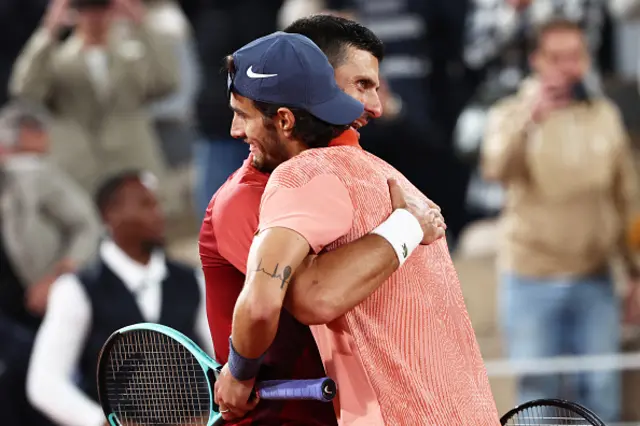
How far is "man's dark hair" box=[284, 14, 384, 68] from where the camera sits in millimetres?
2857

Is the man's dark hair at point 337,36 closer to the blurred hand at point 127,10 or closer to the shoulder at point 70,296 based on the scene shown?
the shoulder at point 70,296

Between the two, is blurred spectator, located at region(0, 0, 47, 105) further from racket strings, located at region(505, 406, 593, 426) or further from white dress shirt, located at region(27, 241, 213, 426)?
racket strings, located at region(505, 406, 593, 426)

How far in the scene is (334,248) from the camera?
2.59 metres

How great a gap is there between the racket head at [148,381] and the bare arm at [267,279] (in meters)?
0.54

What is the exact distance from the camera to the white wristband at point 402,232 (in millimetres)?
2580

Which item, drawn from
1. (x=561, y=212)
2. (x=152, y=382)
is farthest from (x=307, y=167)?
(x=561, y=212)

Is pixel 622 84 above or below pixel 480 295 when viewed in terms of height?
above

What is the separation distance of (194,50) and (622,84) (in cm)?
239

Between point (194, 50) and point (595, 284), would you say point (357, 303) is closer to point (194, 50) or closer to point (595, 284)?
point (595, 284)

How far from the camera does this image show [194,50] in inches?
311

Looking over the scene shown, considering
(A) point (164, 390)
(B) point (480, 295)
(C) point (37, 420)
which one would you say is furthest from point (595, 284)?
(A) point (164, 390)

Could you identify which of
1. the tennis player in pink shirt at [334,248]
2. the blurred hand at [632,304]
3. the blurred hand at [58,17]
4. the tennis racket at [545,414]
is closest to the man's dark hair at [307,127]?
the tennis player in pink shirt at [334,248]

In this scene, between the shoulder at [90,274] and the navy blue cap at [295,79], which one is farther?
the shoulder at [90,274]

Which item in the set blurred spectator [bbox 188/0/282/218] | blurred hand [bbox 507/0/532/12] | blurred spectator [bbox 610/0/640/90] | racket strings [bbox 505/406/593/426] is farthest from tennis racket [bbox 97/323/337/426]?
blurred spectator [bbox 610/0/640/90]
